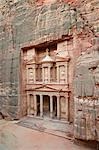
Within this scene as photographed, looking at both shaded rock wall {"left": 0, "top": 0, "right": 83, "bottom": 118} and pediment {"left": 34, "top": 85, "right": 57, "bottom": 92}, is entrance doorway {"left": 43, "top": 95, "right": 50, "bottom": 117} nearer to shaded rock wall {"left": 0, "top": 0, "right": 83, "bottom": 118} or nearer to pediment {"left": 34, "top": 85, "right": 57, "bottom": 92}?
pediment {"left": 34, "top": 85, "right": 57, "bottom": 92}

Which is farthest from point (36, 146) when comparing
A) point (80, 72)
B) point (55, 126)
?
point (80, 72)

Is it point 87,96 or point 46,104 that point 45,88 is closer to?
point 46,104

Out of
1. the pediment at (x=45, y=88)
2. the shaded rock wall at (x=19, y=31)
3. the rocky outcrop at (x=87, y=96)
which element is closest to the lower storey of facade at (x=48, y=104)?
the pediment at (x=45, y=88)

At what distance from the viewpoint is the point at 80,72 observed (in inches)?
397

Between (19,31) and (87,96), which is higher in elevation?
(19,31)

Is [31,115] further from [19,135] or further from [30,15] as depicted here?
[30,15]

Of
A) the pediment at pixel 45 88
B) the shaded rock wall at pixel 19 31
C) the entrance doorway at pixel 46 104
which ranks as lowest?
the entrance doorway at pixel 46 104

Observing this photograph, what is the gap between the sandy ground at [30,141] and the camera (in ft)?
32.6

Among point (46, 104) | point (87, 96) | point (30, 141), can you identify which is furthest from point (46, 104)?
point (87, 96)

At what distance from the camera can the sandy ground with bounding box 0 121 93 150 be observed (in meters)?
9.93

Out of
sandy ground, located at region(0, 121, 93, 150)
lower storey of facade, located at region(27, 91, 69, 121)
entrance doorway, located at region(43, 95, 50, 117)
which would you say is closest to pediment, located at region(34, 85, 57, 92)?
lower storey of facade, located at region(27, 91, 69, 121)

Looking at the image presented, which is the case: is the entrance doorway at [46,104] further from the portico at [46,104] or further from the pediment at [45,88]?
the pediment at [45,88]

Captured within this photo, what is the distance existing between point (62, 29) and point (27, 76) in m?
4.70

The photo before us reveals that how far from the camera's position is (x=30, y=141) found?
35.5 ft
